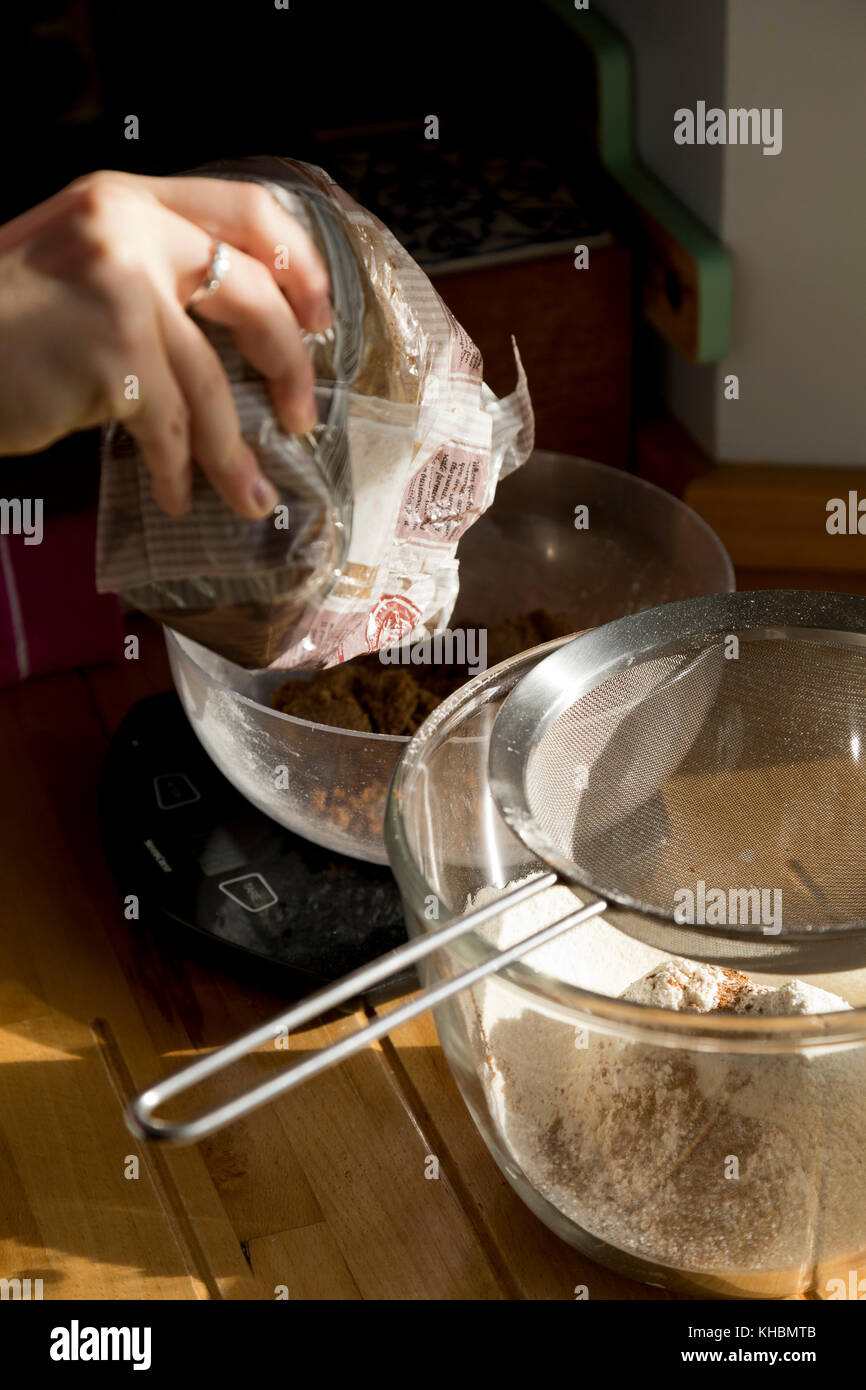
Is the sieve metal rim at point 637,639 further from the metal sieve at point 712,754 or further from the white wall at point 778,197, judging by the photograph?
the white wall at point 778,197

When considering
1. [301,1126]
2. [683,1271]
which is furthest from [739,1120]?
[301,1126]

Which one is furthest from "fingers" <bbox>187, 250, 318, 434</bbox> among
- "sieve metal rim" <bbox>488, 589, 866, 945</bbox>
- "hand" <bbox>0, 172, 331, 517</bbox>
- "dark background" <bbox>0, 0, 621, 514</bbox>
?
"dark background" <bbox>0, 0, 621, 514</bbox>

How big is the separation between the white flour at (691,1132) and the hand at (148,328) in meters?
0.24

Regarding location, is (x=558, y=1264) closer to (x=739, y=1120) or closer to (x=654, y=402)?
(x=739, y=1120)

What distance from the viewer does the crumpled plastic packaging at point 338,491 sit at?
0.64 m

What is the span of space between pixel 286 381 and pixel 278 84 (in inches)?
21.7

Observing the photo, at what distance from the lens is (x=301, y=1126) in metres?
0.77

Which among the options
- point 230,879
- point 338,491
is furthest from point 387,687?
point 338,491

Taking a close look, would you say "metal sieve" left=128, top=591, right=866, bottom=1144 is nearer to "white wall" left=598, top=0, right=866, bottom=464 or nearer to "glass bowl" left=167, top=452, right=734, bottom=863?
"glass bowl" left=167, top=452, right=734, bottom=863

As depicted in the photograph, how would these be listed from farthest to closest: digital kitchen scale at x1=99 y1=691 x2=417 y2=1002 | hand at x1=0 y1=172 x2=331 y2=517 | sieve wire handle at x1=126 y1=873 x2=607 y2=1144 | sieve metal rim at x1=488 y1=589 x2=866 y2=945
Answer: digital kitchen scale at x1=99 y1=691 x2=417 y2=1002, sieve metal rim at x1=488 y1=589 x2=866 y2=945, hand at x1=0 y1=172 x2=331 y2=517, sieve wire handle at x1=126 y1=873 x2=607 y2=1144

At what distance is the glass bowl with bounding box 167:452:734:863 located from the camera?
83 cm

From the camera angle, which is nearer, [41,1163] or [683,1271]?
[683,1271]

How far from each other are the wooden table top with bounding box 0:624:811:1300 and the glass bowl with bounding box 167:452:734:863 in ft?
0.36

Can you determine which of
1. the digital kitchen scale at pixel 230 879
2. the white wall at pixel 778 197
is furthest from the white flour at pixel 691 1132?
the white wall at pixel 778 197
